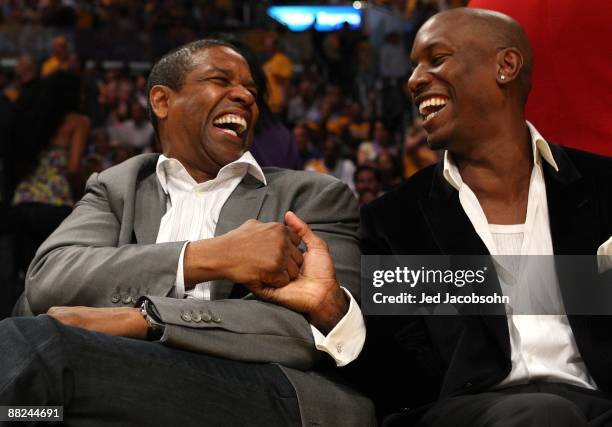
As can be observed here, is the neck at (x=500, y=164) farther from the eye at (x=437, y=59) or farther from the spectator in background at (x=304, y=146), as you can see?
the spectator in background at (x=304, y=146)

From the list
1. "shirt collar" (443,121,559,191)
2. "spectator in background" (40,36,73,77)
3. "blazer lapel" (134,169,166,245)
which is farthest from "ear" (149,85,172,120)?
"spectator in background" (40,36,73,77)

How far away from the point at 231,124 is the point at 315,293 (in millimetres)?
764

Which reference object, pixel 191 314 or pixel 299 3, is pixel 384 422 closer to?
pixel 191 314

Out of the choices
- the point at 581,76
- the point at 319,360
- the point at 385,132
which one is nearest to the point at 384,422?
the point at 319,360

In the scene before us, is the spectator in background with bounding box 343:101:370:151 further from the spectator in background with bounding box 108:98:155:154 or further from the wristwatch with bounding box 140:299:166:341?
the wristwatch with bounding box 140:299:166:341

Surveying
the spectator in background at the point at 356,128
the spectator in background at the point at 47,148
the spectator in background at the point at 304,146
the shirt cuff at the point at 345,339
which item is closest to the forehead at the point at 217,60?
the shirt cuff at the point at 345,339

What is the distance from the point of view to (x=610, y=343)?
226 centimetres

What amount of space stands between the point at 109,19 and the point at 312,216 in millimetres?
11855

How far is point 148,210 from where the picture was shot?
2.66 metres

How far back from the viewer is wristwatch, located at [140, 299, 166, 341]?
2.17m

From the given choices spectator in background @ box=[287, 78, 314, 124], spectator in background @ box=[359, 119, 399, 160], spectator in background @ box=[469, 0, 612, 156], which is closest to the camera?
spectator in background @ box=[469, 0, 612, 156]

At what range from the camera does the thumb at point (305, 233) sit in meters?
2.40

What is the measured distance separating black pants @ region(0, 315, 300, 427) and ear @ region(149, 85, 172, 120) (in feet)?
3.34

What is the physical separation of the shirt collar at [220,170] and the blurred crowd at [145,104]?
0.69m
